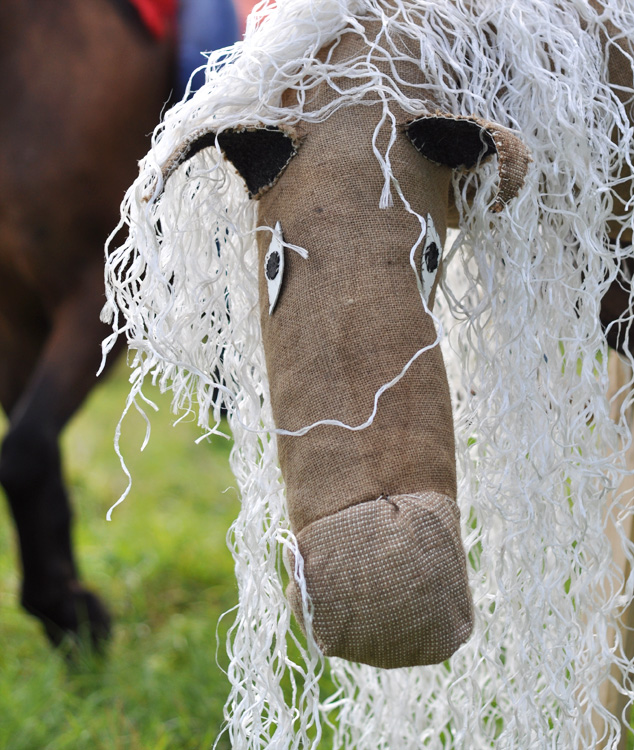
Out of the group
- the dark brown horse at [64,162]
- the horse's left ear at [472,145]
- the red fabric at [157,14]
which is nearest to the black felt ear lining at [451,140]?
the horse's left ear at [472,145]

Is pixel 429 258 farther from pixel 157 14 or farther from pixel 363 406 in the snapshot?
pixel 157 14

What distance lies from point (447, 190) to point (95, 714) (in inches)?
40.1

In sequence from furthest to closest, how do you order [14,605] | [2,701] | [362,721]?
[14,605]
[2,701]
[362,721]

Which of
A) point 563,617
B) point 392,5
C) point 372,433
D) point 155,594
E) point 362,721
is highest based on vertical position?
point 392,5

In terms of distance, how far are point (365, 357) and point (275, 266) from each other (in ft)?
0.32

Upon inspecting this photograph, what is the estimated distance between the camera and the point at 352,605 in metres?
0.52

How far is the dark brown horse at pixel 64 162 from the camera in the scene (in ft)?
4.37

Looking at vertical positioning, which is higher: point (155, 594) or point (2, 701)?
point (2, 701)

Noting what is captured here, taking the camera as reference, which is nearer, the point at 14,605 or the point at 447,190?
the point at 447,190

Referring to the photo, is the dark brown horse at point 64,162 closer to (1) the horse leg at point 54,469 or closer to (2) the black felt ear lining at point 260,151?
Answer: (1) the horse leg at point 54,469

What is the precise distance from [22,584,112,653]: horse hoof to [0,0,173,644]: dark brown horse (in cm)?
25

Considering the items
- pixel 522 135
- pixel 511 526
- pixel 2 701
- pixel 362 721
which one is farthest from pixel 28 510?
pixel 522 135

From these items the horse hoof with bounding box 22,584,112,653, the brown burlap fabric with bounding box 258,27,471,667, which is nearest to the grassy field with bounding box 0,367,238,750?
the horse hoof with bounding box 22,584,112,653

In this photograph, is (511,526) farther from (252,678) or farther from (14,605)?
(14,605)
